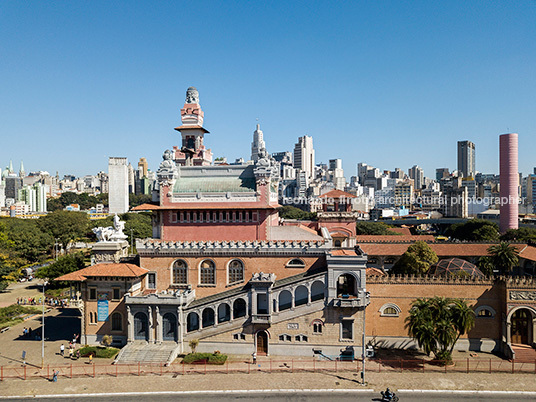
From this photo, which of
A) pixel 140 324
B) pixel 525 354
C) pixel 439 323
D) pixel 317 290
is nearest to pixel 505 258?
pixel 525 354

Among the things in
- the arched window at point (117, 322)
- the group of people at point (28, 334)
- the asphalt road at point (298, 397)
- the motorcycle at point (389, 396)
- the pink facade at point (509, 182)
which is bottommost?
the group of people at point (28, 334)

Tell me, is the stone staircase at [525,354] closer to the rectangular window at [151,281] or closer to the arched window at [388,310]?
the arched window at [388,310]

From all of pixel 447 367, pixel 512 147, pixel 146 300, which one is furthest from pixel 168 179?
pixel 512 147

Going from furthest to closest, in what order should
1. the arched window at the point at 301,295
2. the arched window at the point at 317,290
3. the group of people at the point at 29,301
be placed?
the group of people at the point at 29,301 < the arched window at the point at 301,295 < the arched window at the point at 317,290

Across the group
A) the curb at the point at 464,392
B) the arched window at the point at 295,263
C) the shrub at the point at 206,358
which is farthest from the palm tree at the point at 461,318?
the shrub at the point at 206,358

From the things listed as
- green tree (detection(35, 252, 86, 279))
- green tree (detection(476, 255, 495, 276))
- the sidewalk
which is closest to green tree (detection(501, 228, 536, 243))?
green tree (detection(476, 255, 495, 276))

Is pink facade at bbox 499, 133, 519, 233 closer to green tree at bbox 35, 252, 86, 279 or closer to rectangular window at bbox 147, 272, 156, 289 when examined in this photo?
rectangular window at bbox 147, 272, 156, 289
